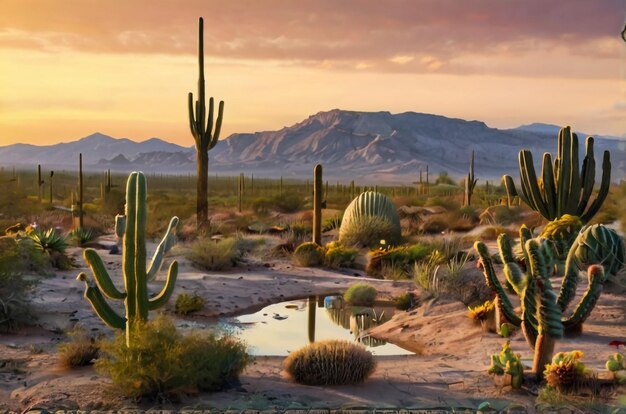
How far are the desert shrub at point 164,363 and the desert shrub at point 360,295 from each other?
7.76 m

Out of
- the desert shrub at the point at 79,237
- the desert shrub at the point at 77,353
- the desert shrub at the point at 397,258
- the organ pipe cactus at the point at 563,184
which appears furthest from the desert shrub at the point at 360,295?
the desert shrub at the point at 79,237

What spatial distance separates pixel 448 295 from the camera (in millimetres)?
15617

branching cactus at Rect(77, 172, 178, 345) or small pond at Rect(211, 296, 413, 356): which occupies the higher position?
branching cactus at Rect(77, 172, 178, 345)

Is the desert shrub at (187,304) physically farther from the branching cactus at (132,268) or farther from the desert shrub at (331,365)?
the desert shrub at (331,365)

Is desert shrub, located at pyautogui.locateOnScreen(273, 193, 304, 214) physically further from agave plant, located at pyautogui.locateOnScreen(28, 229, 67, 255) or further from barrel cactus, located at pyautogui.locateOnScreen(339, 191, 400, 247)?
agave plant, located at pyautogui.locateOnScreen(28, 229, 67, 255)

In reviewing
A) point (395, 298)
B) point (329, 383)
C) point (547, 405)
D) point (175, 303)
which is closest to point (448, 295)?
point (395, 298)

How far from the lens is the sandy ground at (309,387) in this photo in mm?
8781

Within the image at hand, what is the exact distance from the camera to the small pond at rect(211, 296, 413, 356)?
510 inches

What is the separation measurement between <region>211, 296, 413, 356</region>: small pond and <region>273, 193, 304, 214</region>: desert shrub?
81.6 feet

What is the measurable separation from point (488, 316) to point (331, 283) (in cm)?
683

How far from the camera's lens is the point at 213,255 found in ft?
68.0

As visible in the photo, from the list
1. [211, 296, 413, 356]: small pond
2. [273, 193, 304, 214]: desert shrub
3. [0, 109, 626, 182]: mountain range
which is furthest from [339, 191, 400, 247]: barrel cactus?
[0, 109, 626, 182]: mountain range

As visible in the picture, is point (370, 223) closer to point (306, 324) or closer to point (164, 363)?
point (306, 324)

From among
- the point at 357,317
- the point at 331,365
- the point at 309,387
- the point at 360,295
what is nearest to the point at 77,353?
the point at 309,387
